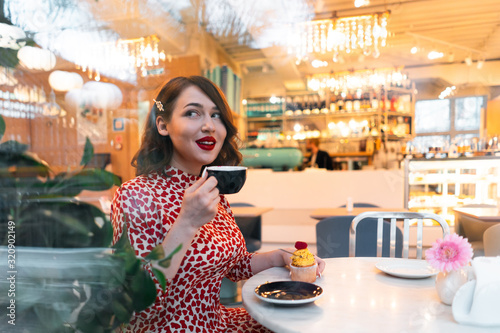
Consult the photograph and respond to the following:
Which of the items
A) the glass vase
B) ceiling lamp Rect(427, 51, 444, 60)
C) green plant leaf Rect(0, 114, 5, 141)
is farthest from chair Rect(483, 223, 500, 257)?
ceiling lamp Rect(427, 51, 444, 60)

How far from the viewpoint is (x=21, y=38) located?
17.2 inches

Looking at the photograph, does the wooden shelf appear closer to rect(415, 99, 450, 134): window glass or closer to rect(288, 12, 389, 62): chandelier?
rect(415, 99, 450, 134): window glass

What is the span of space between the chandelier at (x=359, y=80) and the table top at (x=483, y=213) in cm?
306

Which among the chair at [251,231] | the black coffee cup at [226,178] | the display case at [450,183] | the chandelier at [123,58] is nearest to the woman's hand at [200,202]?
the black coffee cup at [226,178]

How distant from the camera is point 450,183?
10.1 feet

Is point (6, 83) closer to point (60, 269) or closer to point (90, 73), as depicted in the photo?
point (90, 73)

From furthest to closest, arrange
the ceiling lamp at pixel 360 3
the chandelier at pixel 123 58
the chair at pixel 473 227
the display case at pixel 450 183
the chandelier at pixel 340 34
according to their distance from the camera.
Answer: the chandelier at pixel 340 34 → the ceiling lamp at pixel 360 3 → the display case at pixel 450 183 → the chair at pixel 473 227 → the chandelier at pixel 123 58

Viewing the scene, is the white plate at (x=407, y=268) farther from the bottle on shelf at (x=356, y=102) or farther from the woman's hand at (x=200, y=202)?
the bottle on shelf at (x=356, y=102)

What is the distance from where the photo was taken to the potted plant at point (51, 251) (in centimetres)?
42

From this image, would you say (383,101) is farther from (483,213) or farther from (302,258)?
(302,258)

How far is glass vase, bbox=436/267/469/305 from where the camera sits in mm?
761

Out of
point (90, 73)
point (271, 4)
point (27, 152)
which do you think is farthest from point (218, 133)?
point (271, 4)

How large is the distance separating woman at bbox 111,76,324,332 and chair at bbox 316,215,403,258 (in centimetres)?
111

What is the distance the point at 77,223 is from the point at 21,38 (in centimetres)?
26
